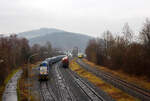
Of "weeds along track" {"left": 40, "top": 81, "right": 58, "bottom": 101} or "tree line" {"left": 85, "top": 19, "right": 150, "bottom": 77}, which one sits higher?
"tree line" {"left": 85, "top": 19, "right": 150, "bottom": 77}

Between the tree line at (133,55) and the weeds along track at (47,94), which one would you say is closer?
the weeds along track at (47,94)

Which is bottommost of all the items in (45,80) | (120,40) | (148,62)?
(45,80)

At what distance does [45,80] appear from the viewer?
42438 mm

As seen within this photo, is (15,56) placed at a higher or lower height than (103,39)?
lower

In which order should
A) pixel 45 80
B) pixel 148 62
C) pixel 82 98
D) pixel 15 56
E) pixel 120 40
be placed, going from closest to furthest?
pixel 82 98 < pixel 148 62 < pixel 45 80 < pixel 120 40 < pixel 15 56

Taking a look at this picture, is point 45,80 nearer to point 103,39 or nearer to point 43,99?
point 43,99

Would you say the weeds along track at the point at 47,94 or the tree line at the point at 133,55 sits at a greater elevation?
the tree line at the point at 133,55

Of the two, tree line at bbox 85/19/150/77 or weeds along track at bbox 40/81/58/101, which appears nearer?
weeds along track at bbox 40/81/58/101

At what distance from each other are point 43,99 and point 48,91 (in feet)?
15.1

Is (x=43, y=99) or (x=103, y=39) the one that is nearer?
(x=43, y=99)

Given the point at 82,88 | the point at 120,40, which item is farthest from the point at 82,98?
the point at 120,40

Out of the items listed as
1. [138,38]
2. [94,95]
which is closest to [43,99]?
[94,95]

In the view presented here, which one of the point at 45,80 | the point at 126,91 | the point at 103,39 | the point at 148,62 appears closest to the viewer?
the point at 126,91

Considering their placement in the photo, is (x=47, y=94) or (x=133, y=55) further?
(x=133, y=55)
